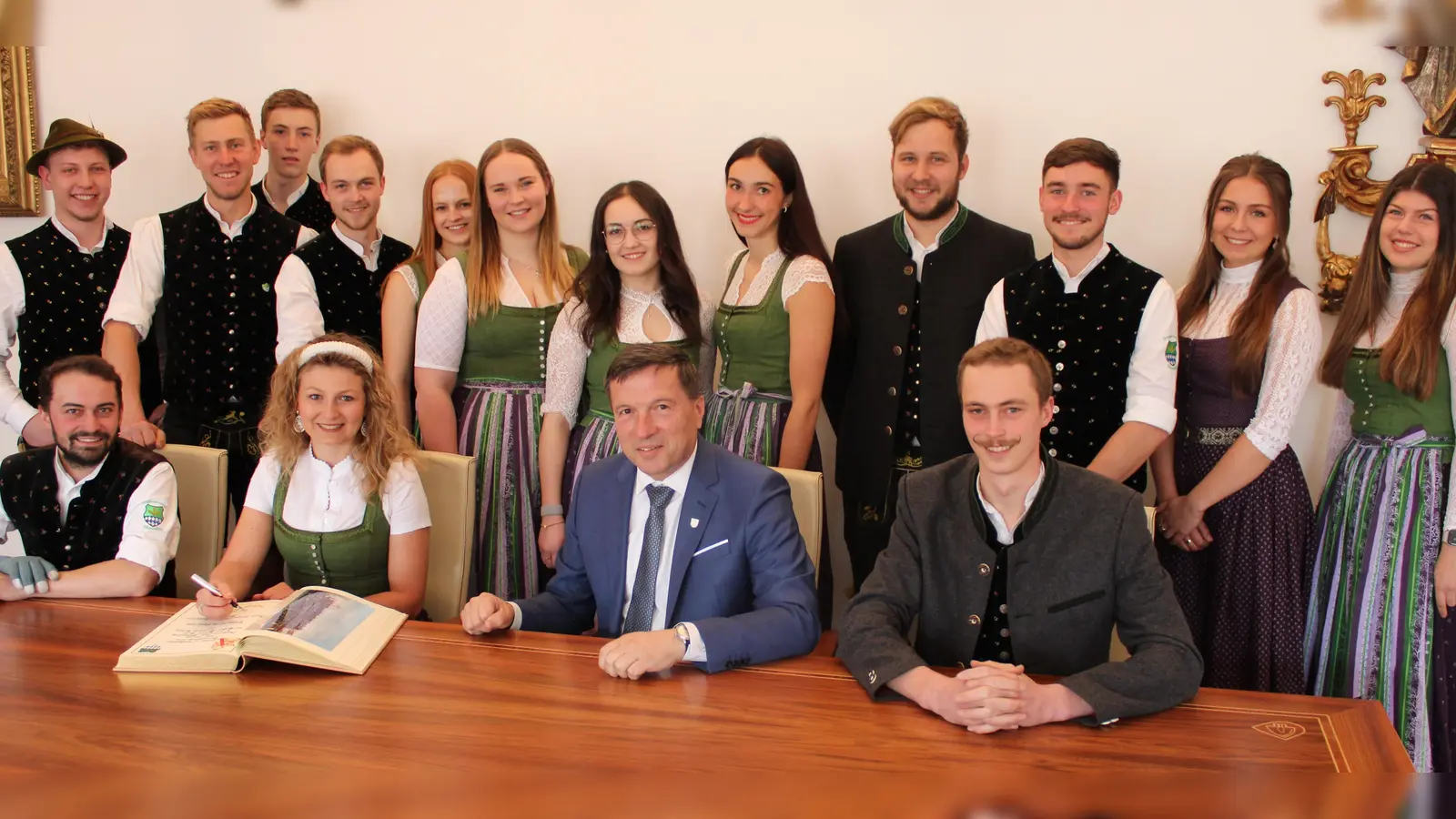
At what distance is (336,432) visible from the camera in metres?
2.41

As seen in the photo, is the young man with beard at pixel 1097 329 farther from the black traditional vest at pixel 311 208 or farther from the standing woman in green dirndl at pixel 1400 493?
the black traditional vest at pixel 311 208

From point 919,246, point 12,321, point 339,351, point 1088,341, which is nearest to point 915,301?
point 919,246

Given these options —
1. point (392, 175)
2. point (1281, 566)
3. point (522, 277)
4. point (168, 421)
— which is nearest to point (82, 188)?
point (168, 421)

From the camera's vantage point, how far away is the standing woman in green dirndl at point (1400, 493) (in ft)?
8.27

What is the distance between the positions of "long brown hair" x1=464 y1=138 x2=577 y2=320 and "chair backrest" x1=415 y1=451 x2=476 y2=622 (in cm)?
61

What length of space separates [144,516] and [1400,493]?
2690mm

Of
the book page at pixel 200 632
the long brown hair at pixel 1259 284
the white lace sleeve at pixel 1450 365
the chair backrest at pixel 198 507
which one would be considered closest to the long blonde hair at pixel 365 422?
the chair backrest at pixel 198 507

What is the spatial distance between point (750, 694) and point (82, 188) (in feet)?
8.70

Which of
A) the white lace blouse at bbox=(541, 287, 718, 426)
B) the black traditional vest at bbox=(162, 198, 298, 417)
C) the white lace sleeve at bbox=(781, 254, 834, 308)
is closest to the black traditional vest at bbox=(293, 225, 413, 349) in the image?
the black traditional vest at bbox=(162, 198, 298, 417)

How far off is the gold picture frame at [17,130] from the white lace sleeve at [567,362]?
8.07 feet

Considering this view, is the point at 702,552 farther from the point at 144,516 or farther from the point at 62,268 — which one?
the point at 62,268

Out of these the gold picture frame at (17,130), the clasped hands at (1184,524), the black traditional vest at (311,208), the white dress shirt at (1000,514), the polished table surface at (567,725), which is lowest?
the polished table surface at (567,725)

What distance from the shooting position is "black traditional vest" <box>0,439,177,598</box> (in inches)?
96.2

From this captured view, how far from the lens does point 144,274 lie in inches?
128
